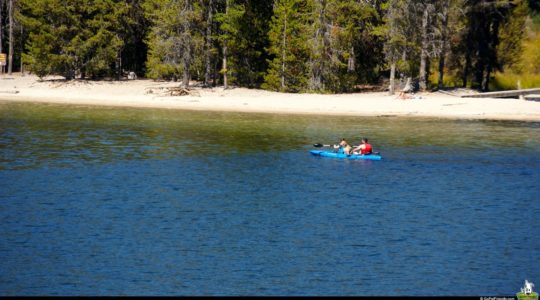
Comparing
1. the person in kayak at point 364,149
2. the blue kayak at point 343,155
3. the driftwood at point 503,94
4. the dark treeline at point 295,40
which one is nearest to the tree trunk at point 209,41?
the dark treeline at point 295,40

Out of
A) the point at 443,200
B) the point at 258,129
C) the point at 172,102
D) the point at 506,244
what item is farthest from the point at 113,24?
the point at 506,244

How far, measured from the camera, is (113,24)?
6631 cm

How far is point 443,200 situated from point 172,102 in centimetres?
3451

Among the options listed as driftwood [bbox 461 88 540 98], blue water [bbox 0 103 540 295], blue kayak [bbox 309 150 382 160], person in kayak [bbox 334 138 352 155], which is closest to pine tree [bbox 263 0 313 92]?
driftwood [bbox 461 88 540 98]

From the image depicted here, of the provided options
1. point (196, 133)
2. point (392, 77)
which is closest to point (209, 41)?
point (392, 77)

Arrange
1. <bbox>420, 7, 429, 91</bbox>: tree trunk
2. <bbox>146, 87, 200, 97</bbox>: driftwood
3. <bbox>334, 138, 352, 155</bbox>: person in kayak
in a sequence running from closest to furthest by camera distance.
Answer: <bbox>334, 138, 352, 155</bbox>: person in kayak, <bbox>420, 7, 429, 91</bbox>: tree trunk, <bbox>146, 87, 200, 97</bbox>: driftwood

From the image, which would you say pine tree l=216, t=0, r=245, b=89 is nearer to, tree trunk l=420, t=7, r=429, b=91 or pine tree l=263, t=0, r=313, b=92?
pine tree l=263, t=0, r=313, b=92

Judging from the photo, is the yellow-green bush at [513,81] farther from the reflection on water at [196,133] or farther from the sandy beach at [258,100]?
the reflection on water at [196,133]

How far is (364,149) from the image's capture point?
35844 millimetres

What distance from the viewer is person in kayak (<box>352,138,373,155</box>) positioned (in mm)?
35812

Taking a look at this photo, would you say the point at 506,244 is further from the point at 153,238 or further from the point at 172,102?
the point at 172,102

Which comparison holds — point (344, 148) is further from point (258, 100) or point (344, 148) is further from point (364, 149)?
point (258, 100)

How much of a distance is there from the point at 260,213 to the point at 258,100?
112ft

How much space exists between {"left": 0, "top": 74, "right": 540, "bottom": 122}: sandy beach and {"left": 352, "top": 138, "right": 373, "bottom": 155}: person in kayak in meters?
17.8
